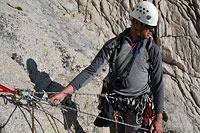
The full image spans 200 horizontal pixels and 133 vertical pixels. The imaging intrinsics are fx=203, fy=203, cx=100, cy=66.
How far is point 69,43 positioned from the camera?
8.05 m

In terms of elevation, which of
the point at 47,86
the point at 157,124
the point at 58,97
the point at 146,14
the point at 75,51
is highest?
the point at 146,14

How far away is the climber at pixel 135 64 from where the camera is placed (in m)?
4.09

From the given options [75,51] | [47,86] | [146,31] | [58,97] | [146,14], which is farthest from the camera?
[75,51]

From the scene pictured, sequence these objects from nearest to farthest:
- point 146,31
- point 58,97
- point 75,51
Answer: point 58,97
point 146,31
point 75,51

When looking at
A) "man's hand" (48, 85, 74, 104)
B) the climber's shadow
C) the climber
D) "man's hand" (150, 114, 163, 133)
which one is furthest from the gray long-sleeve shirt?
the climber's shadow

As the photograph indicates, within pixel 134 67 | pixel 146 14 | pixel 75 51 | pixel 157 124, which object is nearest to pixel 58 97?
pixel 134 67

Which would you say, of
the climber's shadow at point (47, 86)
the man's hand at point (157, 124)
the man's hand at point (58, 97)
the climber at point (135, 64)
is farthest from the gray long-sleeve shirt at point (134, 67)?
the climber's shadow at point (47, 86)

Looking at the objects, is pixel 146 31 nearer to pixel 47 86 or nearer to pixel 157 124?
pixel 157 124

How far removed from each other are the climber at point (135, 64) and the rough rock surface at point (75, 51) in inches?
55.3

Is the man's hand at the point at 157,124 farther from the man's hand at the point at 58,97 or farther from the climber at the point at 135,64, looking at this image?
the man's hand at the point at 58,97

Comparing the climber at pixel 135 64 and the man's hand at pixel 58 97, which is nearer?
the man's hand at pixel 58 97

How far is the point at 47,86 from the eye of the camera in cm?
580

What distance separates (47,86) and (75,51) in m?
2.42

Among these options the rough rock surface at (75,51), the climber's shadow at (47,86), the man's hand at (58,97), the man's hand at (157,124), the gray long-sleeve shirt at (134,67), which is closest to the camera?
the man's hand at (58,97)
